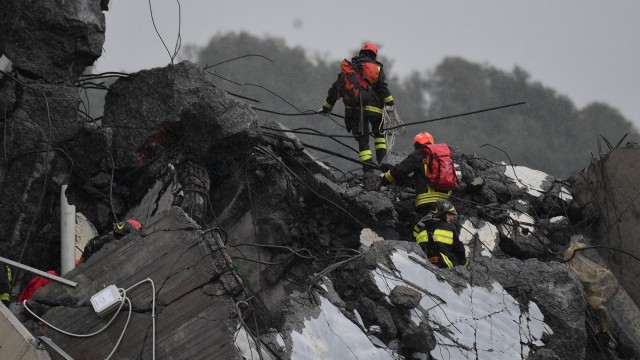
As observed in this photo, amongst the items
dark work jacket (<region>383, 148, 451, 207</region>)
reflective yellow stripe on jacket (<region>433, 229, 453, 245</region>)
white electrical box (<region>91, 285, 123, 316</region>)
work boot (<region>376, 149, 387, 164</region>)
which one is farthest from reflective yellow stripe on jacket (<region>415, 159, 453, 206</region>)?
white electrical box (<region>91, 285, 123, 316</region>)

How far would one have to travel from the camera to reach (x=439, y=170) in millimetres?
9672

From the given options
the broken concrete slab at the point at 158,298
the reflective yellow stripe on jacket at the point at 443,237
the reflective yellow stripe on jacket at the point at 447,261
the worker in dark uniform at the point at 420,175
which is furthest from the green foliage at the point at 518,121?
the broken concrete slab at the point at 158,298

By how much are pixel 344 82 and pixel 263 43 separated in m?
35.5

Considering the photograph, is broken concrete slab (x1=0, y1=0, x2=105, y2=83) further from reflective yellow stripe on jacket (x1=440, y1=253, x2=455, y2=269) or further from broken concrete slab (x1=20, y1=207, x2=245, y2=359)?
reflective yellow stripe on jacket (x1=440, y1=253, x2=455, y2=269)

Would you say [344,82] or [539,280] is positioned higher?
[344,82]

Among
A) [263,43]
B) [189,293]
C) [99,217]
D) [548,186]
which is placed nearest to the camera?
[189,293]

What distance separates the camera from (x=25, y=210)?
7.98 metres

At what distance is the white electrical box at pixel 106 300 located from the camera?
5.74 metres

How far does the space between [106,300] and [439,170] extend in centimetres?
472

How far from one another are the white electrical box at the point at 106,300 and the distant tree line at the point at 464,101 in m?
28.5

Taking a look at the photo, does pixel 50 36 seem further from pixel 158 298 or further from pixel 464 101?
pixel 464 101

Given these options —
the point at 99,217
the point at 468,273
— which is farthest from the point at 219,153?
the point at 468,273

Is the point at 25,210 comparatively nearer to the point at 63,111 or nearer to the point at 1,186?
the point at 1,186

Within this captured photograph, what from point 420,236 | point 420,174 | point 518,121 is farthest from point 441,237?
point 518,121
